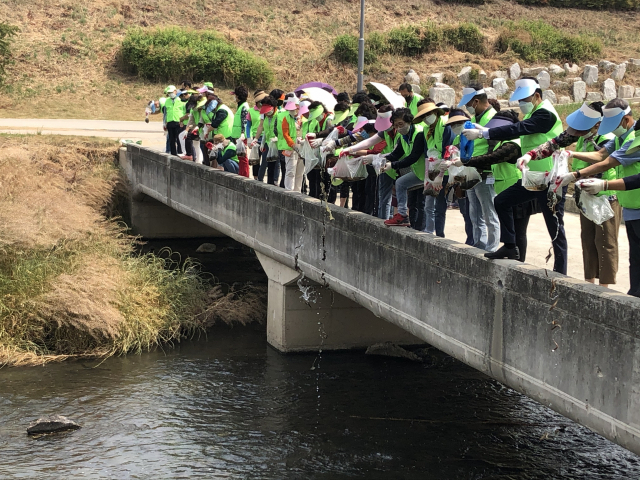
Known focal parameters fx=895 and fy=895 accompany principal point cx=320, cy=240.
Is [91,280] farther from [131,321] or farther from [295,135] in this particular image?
[295,135]

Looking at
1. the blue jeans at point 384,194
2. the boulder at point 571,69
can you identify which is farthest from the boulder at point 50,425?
the boulder at point 571,69

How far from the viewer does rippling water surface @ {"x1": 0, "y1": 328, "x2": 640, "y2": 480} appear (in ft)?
31.4

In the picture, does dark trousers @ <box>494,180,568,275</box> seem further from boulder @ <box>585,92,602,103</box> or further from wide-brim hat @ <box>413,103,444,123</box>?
boulder @ <box>585,92,602,103</box>

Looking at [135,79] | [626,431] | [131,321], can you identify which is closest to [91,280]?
[131,321]

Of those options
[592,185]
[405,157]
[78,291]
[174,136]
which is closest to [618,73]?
[174,136]

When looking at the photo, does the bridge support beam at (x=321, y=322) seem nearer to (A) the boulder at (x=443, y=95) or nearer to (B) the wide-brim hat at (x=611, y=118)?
(B) the wide-brim hat at (x=611, y=118)

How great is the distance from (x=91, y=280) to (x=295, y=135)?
400 cm

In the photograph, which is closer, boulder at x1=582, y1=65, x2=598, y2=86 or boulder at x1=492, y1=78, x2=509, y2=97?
boulder at x1=492, y1=78, x2=509, y2=97

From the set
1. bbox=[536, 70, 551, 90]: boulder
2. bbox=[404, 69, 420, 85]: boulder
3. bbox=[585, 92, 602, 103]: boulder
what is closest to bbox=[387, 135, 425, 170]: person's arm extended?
bbox=[536, 70, 551, 90]: boulder

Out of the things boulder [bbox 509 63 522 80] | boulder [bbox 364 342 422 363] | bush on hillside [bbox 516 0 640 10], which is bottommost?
boulder [bbox 364 342 422 363]

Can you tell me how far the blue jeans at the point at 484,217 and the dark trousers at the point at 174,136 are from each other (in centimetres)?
1062

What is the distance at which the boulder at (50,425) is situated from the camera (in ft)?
34.0

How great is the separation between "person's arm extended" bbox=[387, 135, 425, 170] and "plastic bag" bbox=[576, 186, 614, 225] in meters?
3.56

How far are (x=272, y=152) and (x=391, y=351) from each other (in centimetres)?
401
